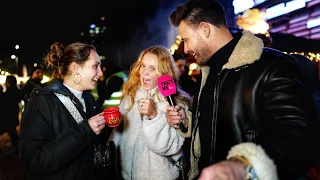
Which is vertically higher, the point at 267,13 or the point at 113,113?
the point at 267,13

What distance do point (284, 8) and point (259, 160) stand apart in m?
9.94

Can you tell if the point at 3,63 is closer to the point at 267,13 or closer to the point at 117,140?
the point at 267,13

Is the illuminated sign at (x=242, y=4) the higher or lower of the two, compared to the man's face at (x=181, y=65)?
higher

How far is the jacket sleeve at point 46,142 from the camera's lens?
255 cm

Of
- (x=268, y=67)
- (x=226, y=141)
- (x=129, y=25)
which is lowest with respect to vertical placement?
(x=226, y=141)

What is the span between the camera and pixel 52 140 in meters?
2.70

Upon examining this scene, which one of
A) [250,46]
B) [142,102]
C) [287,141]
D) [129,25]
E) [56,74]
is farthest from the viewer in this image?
[129,25]

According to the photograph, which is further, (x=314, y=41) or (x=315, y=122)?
(x=314, y=41)

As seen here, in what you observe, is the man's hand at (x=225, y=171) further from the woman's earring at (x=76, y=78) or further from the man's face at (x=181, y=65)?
the man's face at (x=181, y=65)

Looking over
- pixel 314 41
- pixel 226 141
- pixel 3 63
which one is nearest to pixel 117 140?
pixel 226 141

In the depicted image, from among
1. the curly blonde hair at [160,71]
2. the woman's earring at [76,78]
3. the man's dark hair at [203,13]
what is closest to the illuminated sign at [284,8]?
the curly blonde hair at [160,71]

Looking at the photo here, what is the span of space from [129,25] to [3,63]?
92.7 ft

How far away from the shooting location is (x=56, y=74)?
325 cm

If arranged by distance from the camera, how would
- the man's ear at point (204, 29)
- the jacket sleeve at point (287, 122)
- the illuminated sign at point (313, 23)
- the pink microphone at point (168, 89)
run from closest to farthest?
the jacket sleeve at point (287, 122), the man's ear at point (204, 29), the pink microphone at point (168, 89), the illuminated sign at point (313, 23)
